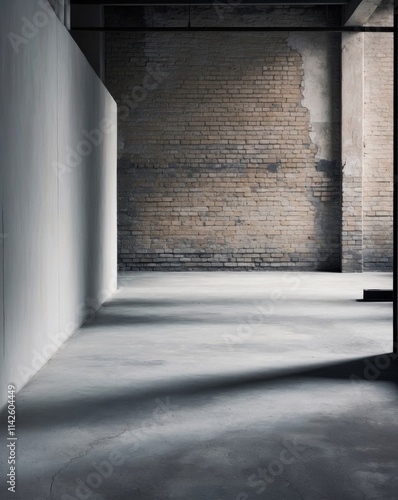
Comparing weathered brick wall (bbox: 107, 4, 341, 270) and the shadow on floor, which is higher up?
weathered brick wall (bbox: 107, 4, 341, 270)

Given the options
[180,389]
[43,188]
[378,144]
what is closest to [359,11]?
[378,144]

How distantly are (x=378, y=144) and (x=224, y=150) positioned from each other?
9.03 ft

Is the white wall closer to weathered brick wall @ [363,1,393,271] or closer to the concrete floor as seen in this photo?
the concrete floor

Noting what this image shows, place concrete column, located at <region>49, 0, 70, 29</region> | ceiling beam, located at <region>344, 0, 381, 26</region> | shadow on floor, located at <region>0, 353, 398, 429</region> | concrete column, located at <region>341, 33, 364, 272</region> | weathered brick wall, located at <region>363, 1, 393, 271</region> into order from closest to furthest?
shadow on floor, located at <region>0, 353, 398, 429</region>, concrete column, located at <region>49, 0, 70, 29</region>, ceiling beam, located at <region>344, 0, 381, 26</region>, concrete column, located at <region>341, 33, 364, 272</region>, weathered brick wall, located at <region>363, 1, 393, 271</region>

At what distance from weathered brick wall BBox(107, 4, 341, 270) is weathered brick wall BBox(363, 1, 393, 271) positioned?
0.55 meters

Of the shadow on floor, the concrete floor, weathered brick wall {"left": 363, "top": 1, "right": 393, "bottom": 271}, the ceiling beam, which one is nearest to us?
the concrete floor

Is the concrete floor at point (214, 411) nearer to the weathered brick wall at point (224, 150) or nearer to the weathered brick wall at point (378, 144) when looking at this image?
the weathered brick wall at point (224, 150)

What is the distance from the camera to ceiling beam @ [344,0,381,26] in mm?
11547

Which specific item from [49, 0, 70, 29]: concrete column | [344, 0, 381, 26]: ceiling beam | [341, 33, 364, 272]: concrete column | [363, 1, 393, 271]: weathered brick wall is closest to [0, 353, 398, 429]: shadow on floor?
[49, 0, 70, 29]: concrete column

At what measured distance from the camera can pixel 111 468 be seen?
314 cm

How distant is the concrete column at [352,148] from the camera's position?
1324 centimetres

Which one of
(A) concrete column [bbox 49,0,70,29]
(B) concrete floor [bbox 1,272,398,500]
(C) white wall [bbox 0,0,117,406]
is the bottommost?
(B) concrete floor [bbox 1,272,398,500]

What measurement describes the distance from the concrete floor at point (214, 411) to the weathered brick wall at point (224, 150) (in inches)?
233

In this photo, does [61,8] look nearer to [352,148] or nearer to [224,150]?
[224,150]
